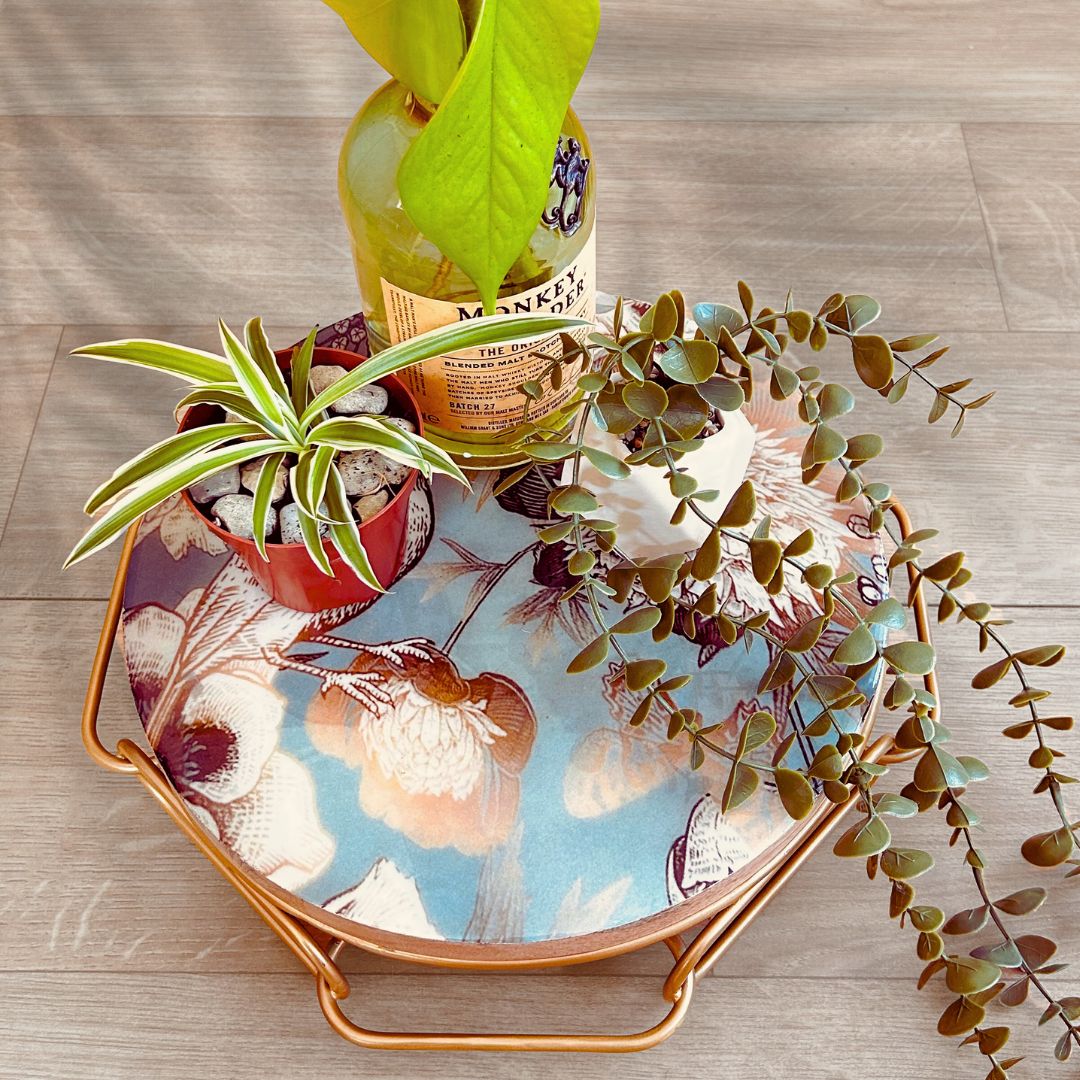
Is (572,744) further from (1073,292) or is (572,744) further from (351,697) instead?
(1073,292)

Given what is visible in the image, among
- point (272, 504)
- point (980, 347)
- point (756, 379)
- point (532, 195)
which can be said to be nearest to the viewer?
point (532, 195)

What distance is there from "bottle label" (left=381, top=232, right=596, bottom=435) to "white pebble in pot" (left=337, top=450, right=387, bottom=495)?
6cm

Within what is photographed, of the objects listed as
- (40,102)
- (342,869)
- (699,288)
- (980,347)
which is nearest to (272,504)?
(342,869)

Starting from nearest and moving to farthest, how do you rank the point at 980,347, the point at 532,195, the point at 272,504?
1. the point at 532,195
2. the point at 272,504
3. the point at 980,347

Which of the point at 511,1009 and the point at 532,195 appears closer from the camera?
the point at 532,195

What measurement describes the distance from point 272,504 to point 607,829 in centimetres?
22

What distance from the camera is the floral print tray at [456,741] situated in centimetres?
53

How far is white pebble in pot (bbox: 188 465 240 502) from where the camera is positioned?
Answer: 0.53 m

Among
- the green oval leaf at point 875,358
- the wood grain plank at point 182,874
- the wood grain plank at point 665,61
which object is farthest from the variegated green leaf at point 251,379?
the wood grain plank at point 665,61

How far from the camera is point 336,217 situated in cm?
105

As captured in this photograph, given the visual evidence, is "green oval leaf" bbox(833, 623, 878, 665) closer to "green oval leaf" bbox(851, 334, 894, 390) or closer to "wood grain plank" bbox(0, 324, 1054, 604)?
"green oval leaf" bbox(851, 334, 894, 390)

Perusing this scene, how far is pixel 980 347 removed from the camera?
981mm

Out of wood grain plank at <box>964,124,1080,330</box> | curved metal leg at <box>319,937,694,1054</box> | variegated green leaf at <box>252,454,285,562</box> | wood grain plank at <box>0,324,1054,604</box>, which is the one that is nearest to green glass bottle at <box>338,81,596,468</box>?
variegated green leaf at <box>252,454,285,562</box>

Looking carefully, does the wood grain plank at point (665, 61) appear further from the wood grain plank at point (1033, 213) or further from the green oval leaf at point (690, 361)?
the green oval leaf at point (690, 361)
